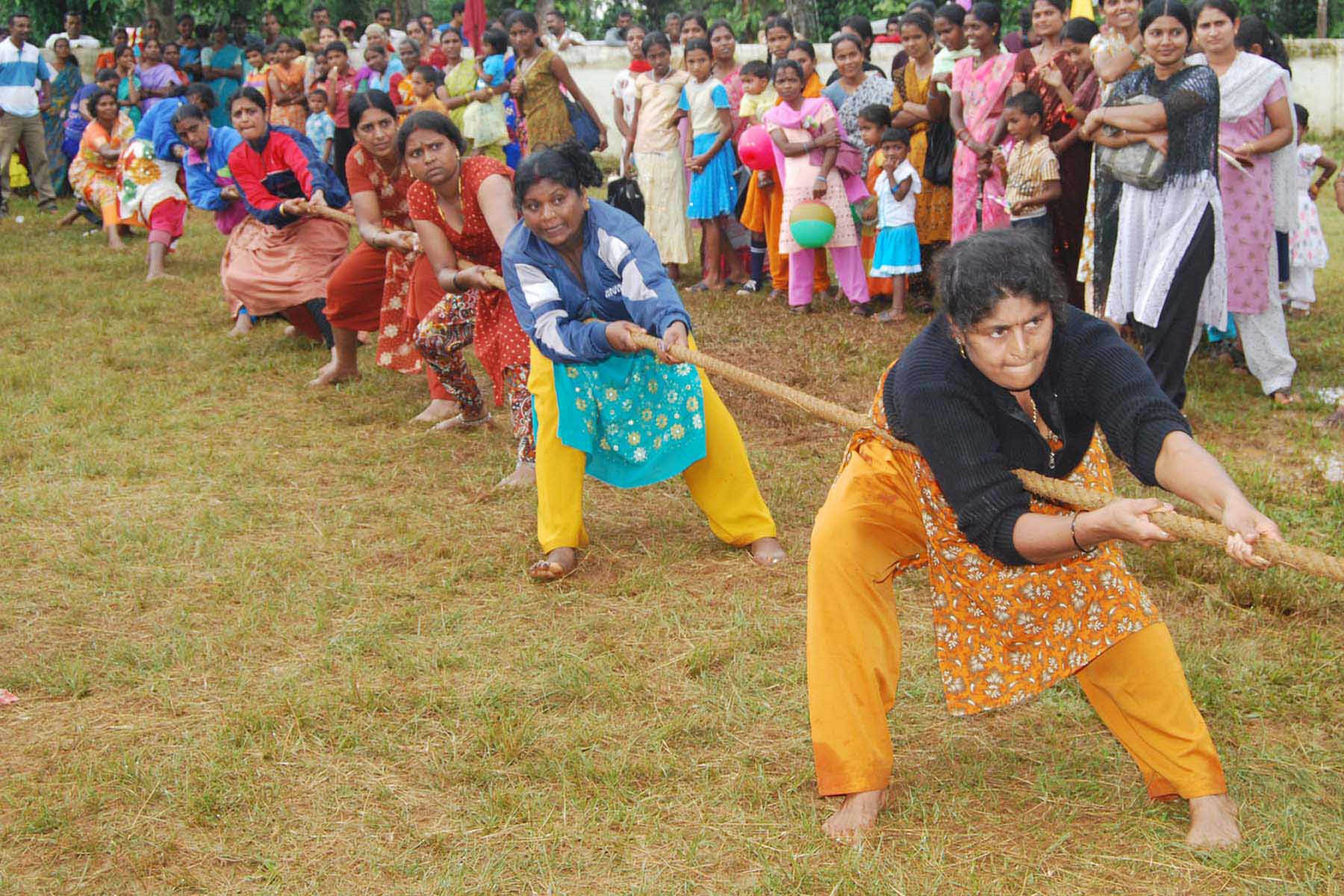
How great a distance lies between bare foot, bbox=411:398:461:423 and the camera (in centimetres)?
615

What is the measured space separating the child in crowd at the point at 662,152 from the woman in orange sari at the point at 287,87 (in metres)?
3.82

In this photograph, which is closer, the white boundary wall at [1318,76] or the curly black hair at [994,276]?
the curly black hair at [994,276]

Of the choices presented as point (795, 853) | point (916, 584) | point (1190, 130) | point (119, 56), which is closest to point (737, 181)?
point (1190, 130)

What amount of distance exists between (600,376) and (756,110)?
4853 mm

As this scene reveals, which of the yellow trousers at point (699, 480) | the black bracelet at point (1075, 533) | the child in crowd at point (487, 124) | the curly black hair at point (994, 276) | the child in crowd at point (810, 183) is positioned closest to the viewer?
the black bracelet at point (1075, 533)

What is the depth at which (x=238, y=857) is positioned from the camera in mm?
2738

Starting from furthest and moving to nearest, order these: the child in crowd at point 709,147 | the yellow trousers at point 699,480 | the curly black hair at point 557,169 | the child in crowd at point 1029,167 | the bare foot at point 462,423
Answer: the child in crowd at point 709,147 < the child in crowd at point 1029,167 < the bare foot at point 462,423 < the yellow trousers at point 699,480 < the curly black hair at point 557,169

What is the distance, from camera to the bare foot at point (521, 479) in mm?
5137

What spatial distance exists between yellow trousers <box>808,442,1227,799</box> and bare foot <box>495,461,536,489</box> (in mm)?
2569

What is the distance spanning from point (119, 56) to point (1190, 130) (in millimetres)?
12231

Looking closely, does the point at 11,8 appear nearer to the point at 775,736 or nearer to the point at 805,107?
the point at 805,107

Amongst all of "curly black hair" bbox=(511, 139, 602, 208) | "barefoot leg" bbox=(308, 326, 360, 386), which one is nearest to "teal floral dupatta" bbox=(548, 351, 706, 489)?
"curly black hair" bbox=(511, 139, 602, 208)

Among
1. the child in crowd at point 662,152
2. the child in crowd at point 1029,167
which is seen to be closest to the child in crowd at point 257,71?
the child in crowd at point 662,152

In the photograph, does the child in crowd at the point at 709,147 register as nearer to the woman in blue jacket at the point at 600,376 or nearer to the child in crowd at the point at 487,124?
the child in crowd at the point at 487,124
